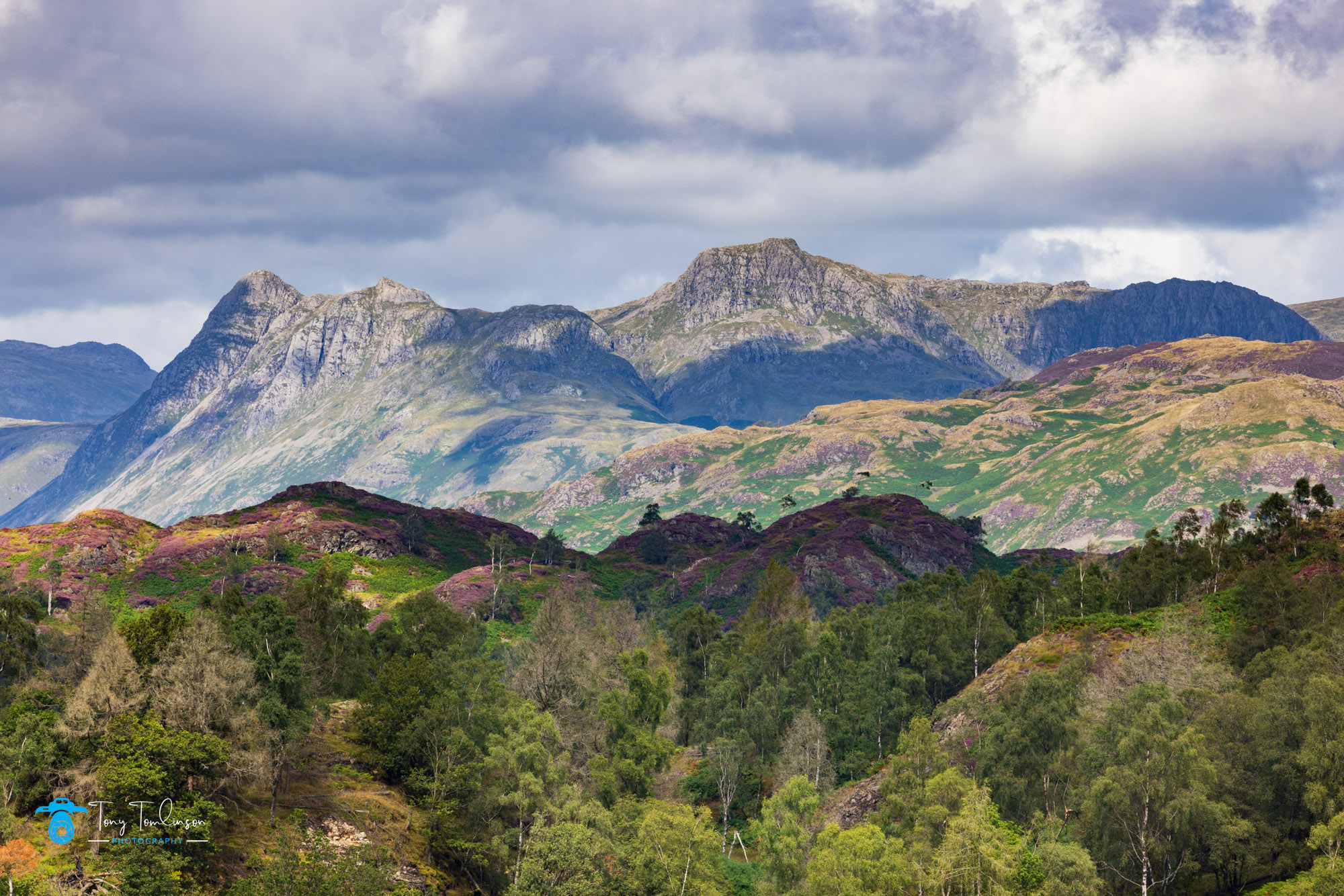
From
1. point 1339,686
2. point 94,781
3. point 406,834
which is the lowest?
point 406,834

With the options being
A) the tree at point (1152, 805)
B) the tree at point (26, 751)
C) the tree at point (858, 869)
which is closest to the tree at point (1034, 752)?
the tree at point (1152, 805)

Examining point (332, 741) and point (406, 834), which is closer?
point (406, 834)

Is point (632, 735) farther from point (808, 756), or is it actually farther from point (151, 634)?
point (151, 634)

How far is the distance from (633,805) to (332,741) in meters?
37.3

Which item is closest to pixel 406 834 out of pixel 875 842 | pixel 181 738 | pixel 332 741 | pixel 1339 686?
pixel 332 741

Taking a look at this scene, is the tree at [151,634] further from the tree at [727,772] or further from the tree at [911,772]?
the tree at [911,772]

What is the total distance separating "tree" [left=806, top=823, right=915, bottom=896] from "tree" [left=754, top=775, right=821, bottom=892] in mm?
7815

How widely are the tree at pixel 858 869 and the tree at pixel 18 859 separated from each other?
62.4 m

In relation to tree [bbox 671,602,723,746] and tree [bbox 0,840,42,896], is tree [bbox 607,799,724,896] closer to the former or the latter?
tree [bbox 0,840,42,896]

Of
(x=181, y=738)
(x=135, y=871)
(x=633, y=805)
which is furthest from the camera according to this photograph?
(x=633, y=805)

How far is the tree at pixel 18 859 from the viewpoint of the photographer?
249 feet

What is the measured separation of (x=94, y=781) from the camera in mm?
81688

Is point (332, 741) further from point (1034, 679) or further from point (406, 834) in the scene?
point (1034, 679)

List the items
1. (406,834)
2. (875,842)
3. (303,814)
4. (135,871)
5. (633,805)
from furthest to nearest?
(633,805) < (406,834) < (303,814) < (875,842) < (135,871)
